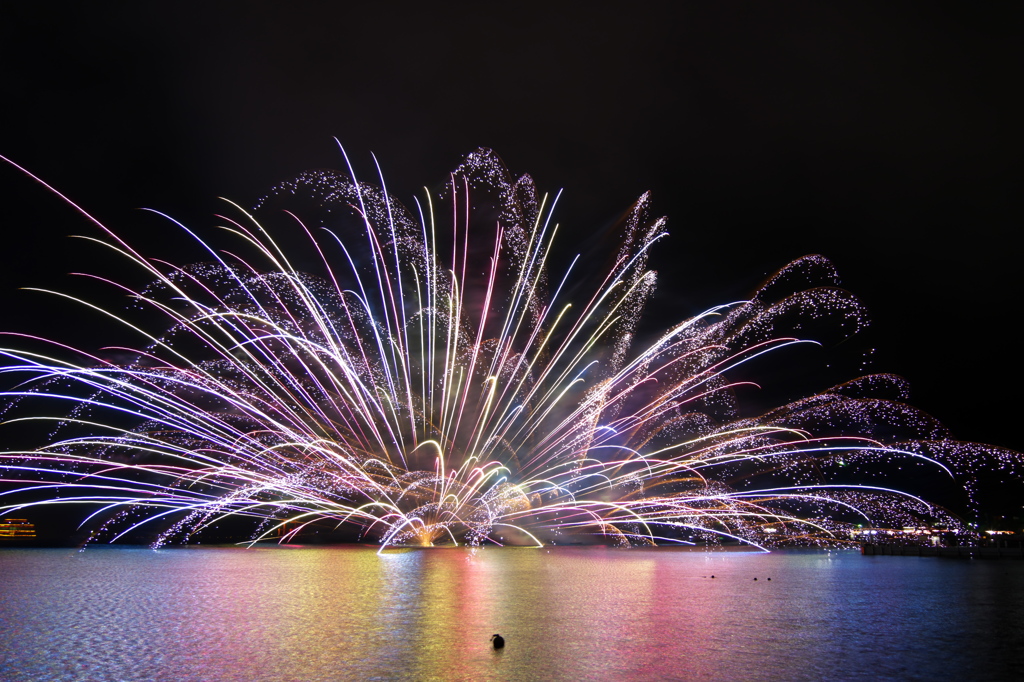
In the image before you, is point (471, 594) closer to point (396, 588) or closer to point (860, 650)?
point (396, 588)

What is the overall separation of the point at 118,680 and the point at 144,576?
2107 centimetres

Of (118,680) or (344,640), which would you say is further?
(344,640)

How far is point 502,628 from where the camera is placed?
15352 millimetres

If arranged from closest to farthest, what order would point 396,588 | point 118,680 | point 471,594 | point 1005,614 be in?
point 118,680 < point 1005,614 < point 471,594 < point 396,588

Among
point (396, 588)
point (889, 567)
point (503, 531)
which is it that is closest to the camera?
point (396, 588)

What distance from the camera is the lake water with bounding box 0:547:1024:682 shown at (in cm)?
1150

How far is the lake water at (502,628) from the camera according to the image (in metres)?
11.5

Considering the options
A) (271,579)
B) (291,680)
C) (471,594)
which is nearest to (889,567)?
(471,594)

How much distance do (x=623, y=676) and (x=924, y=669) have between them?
462 centimetres

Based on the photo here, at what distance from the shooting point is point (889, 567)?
131 ft

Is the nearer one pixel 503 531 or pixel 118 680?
pixel 118 680

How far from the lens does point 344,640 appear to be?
13.8 metres

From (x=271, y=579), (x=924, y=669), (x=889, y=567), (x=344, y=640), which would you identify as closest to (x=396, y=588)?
(x=271, y=579)

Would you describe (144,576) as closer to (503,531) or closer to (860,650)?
(860,650)
